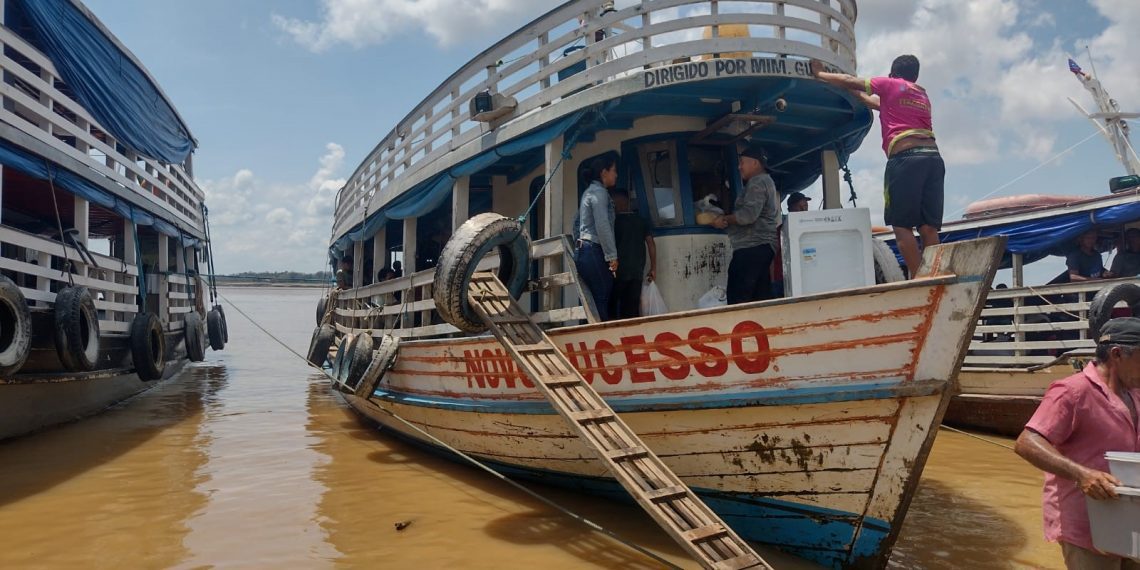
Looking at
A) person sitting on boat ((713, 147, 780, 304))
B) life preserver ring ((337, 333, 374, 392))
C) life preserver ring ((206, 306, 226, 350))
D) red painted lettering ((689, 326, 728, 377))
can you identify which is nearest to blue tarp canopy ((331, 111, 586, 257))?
person sitting on boat ((713, 147, 780, 304))

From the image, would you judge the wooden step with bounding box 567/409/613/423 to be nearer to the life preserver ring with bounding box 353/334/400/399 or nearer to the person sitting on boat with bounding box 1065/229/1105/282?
the life preserver ring with bounding box 353/334/400/399

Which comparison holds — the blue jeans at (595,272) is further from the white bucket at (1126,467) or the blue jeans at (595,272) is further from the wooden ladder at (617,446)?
the white bucket at (1126,467)

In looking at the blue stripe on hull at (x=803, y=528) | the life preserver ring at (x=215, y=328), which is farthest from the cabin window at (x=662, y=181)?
the life preserver ring at (x=215, y=328)

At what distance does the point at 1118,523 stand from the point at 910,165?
8.92 ft

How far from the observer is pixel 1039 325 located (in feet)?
28.9

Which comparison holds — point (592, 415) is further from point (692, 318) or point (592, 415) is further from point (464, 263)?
point (464, 263)

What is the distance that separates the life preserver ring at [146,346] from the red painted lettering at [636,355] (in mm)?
8462

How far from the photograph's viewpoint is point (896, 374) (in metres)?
3.52

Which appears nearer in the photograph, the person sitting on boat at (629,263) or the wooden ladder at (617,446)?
the wooden ladder at (617,446)

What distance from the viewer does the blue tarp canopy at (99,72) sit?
902cm

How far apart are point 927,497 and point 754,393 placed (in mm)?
2905

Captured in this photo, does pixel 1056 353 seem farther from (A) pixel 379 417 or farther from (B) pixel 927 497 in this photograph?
(A) pixel 379 417

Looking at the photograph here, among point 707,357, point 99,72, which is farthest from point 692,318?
point 99,72

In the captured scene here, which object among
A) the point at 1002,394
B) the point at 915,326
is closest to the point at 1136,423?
the point at 915,326
